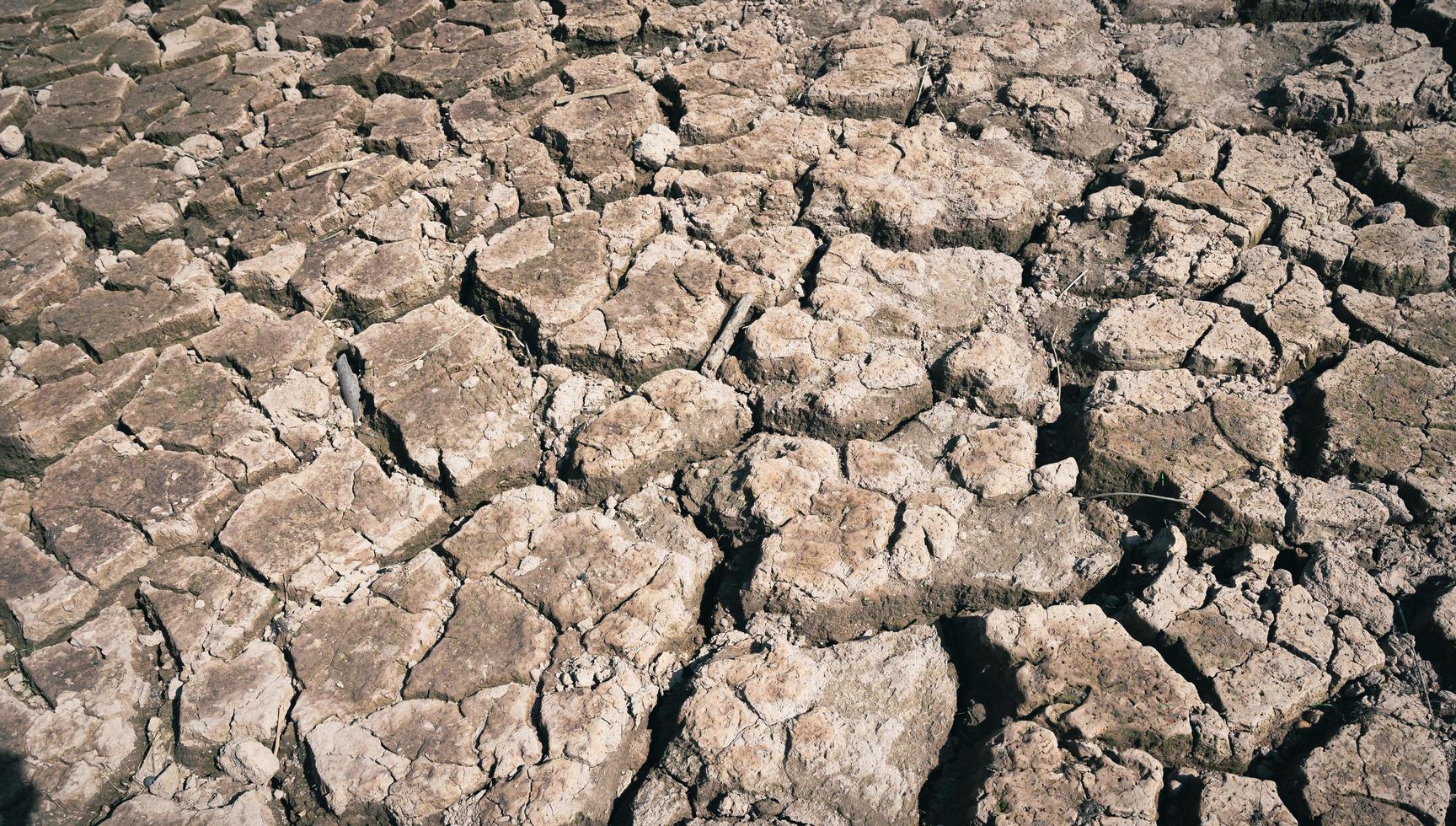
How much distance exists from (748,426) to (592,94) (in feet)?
5.66

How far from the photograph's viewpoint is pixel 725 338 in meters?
2.84

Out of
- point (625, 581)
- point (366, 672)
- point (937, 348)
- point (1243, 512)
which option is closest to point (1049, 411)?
point (937, 348)

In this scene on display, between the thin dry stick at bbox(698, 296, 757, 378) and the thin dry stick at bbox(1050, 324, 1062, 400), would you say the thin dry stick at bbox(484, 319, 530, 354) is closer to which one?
the thin dry stick at bbox(698, 296, 757, 378)

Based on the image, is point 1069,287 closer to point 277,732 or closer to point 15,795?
point 277,732

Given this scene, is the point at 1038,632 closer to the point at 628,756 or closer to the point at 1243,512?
the point at 1243,512

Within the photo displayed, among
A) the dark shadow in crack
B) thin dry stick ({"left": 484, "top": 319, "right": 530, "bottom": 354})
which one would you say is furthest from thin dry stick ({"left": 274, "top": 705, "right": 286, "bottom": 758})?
thin dry stick ({"left": 484, "top": 319, "right": 530, "bottom": 354})

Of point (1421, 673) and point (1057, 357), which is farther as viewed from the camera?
point (1057, 357)

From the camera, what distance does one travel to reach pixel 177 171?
3541 millimetres

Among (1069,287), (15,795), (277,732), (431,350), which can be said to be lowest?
(15,795)

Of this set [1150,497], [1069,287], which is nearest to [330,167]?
[1069,287]

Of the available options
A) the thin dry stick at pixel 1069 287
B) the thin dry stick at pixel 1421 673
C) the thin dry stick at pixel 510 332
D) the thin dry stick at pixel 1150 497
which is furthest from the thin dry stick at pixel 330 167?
the thin dry stick at pixel 1421 673

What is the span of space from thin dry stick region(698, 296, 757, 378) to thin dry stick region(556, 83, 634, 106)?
49.0 inches

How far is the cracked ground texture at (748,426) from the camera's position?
2025 mm

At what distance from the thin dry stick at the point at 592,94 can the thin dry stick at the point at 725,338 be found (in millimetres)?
1244
